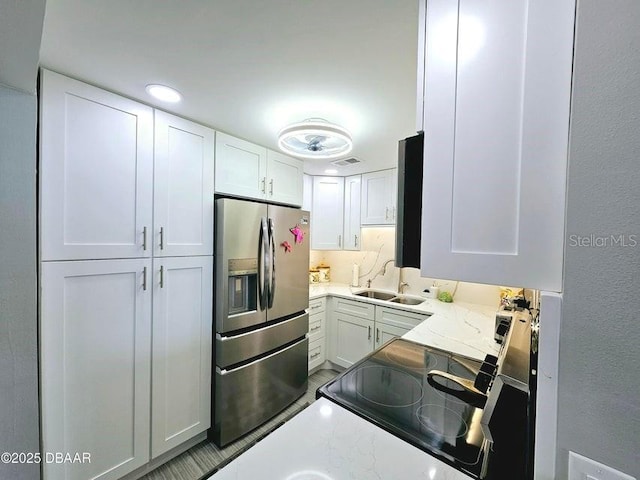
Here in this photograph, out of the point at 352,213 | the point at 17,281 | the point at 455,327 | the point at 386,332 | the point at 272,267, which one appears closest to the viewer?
the point at 17,281

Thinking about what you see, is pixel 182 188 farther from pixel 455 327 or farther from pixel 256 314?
pixel 455 327

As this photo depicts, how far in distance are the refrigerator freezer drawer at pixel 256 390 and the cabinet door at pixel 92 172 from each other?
112 cm

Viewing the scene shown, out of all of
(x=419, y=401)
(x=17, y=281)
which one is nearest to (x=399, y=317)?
(x=419, y=401)

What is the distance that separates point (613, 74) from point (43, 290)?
6.62 ft

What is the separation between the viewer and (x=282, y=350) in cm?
221

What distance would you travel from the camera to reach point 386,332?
2486mm

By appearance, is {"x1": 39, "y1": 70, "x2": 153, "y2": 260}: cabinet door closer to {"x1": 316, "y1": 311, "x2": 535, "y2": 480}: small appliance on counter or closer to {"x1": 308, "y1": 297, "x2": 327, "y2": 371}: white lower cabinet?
{"x1": 316, "y1": 311, "x2": 535, "y2": 480}: small appliance on counter

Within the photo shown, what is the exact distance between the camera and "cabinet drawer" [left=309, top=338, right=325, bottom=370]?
2.75m

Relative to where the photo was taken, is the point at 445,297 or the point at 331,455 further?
the point at 445,297

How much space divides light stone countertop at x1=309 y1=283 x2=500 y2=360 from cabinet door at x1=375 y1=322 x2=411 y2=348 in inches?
7.8

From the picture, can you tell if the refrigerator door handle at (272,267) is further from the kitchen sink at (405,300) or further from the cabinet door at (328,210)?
the kitchen sink at (405,300)

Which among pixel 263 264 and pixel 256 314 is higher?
pixel 263 264

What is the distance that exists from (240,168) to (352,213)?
151 centimetres

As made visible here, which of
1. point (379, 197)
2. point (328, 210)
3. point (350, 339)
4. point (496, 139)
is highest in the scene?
point (379, 197)
